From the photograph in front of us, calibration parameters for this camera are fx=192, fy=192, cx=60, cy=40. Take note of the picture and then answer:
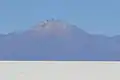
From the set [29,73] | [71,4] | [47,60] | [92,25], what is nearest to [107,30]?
[92,25]

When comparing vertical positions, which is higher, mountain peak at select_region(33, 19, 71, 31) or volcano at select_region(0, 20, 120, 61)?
mountain peak at select_region(33, 19, 71, 31)

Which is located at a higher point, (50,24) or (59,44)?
(50,24)

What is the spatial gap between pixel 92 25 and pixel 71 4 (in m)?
0.17

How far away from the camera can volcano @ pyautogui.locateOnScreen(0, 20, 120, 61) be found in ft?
3.64

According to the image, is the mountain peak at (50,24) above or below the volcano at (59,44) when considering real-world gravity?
above

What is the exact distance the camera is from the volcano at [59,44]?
3.64 ft

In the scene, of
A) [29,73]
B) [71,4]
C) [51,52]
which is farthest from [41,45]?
[71,4]

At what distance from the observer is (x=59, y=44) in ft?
3.67

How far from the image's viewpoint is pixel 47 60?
1109mm

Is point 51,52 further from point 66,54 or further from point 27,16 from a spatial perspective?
point 27,16

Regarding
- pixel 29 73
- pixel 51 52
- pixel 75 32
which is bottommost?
pixel 29 73

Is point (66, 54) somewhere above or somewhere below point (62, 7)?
below

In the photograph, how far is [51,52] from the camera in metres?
1.12

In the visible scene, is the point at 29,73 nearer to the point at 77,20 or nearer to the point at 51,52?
the point at 51,52
